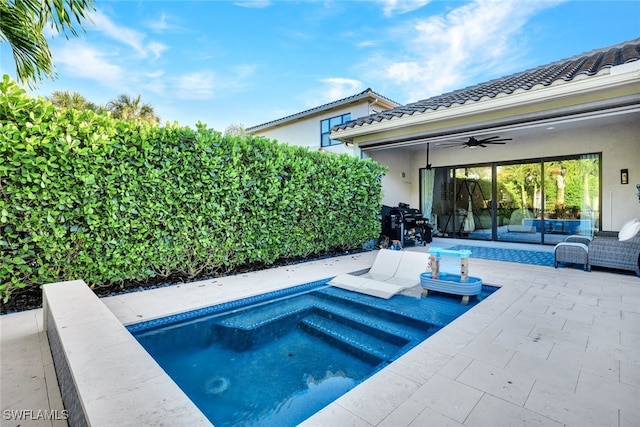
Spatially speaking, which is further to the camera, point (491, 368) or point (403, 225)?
point (403, 225)

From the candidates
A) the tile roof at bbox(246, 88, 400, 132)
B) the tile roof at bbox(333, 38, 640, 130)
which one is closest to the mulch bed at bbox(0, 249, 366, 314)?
the tile roof at bbox(333, 38, 640, 130)

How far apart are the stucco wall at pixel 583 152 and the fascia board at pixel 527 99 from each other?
7.66 feet

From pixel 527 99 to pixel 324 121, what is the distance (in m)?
10.2

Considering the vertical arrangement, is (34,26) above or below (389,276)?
above

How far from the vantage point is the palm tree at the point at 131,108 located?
68.1ft

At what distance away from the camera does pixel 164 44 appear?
1121cm

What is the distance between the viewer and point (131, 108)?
21.2m

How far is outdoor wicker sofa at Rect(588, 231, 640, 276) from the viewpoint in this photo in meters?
5.66

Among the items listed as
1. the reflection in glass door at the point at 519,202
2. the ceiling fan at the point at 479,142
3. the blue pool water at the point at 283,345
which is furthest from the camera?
the reflection in glass door at the point at 519,202

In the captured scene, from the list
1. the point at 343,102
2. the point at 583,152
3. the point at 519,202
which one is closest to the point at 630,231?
the point at 583,152

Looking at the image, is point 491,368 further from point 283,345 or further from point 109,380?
point 109,380

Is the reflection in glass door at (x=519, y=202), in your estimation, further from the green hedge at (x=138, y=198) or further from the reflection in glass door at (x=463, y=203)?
the green hedge at (x=138, y=198)

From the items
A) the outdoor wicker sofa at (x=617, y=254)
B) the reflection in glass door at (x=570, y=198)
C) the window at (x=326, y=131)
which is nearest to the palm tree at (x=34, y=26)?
the outdoor wicker sofa at (x=617, y=254)

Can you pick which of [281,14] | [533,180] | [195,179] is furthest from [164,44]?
[533,180]
